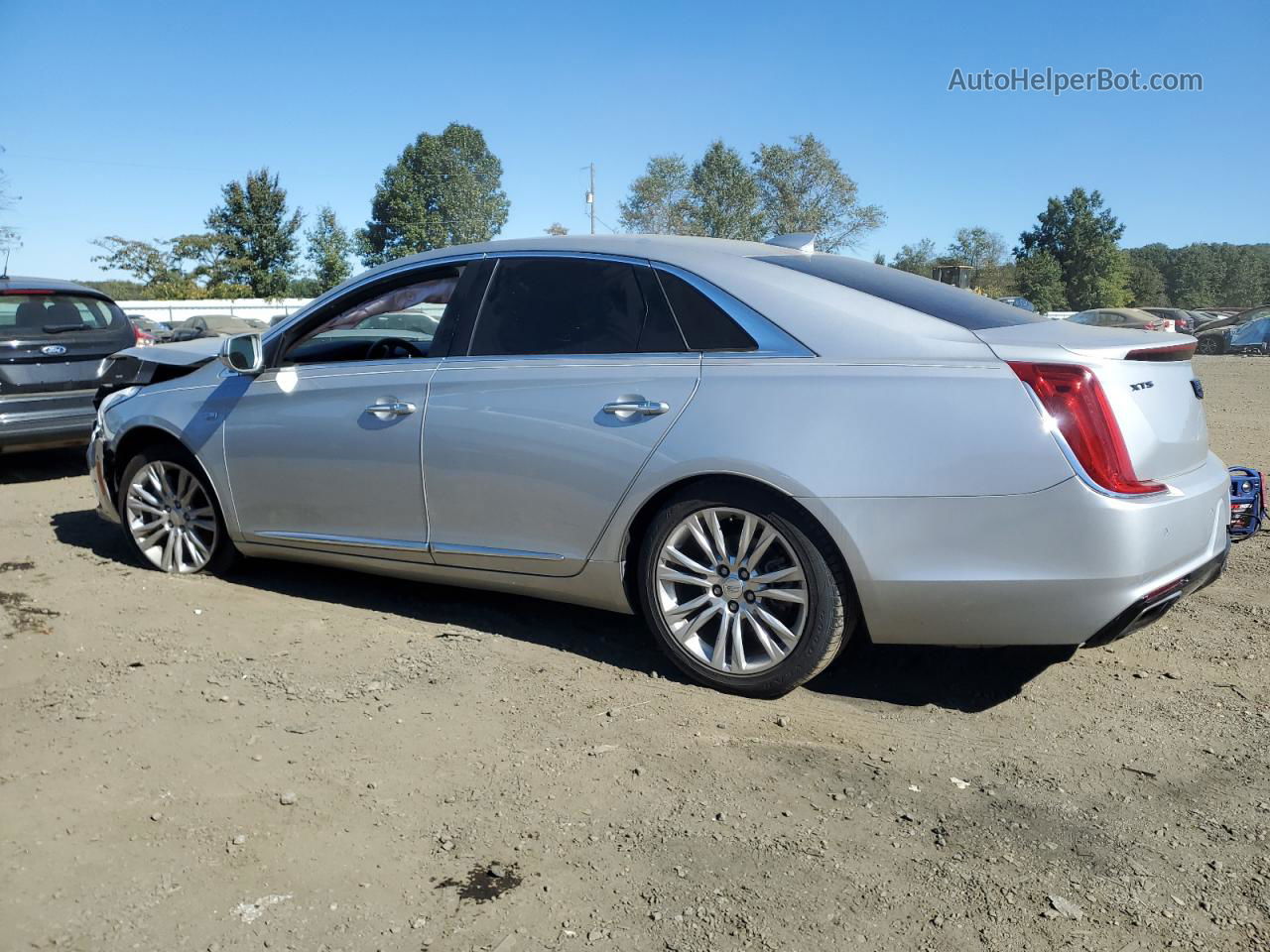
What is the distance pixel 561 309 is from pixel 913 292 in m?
1.30

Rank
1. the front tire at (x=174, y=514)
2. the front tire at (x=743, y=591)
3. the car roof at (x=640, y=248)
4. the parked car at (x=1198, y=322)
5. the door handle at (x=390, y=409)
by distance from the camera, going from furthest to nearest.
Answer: the parked car at (x=1198, y=322) → the front tire at (x=174, y=514) → the door handle at (x=390, y=409) → the car roof at (x=640, y=248) → the front tire at (x=743, y=591)

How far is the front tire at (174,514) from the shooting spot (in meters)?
5.11

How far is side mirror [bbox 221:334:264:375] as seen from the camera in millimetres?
4738

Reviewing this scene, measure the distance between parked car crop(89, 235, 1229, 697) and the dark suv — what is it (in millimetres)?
4088

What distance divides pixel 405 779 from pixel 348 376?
6.58ft

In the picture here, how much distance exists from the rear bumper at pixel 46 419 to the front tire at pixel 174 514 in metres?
3.25

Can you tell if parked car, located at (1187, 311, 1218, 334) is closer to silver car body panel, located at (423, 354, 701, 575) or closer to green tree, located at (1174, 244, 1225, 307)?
silver car body panel, located at (423, 354, 701, 575)

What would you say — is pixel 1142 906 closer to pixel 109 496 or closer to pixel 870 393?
pixel 870 393

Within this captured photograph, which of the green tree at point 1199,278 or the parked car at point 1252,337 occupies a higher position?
the green tree at point 1199,278

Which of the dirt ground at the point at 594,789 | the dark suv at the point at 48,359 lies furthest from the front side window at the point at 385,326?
the dark suv at the point at 48,359

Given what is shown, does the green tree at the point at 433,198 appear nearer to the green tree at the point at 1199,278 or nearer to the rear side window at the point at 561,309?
the green tree at the point at 1199,278

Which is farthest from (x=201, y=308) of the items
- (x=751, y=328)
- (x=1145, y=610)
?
(x=1145, y=610)

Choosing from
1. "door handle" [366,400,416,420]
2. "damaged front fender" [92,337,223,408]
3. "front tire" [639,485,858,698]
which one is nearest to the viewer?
"front tire" [639,485,858,698]

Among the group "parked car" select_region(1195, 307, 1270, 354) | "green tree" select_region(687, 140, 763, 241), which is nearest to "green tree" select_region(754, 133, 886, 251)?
"green tree" select_region(687, 140, 763, 241)
